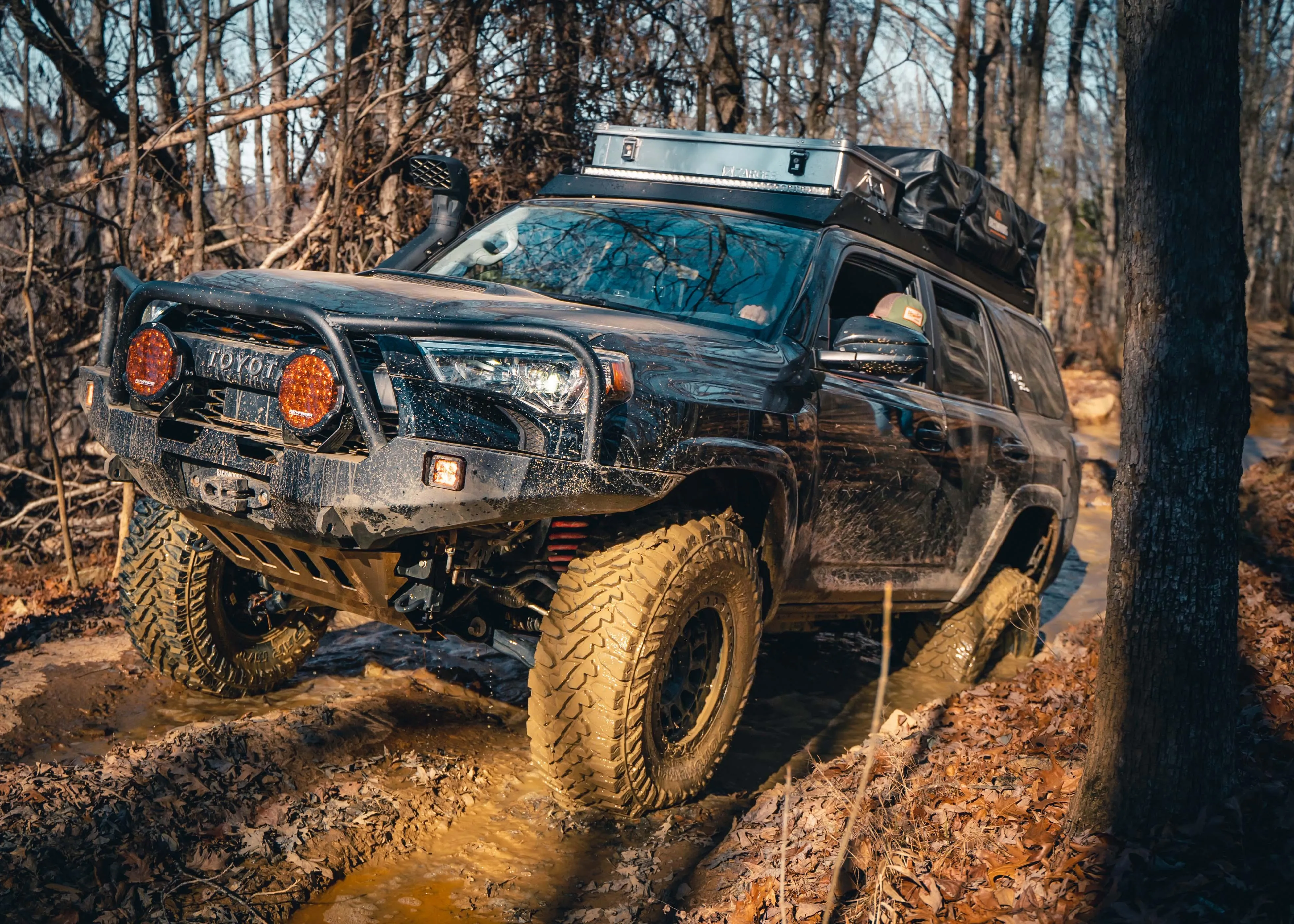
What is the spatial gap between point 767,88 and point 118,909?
16.0 metres

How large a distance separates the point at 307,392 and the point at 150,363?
654 millimetres

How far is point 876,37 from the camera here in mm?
19469

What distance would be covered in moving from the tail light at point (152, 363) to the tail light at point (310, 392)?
17.8 inches

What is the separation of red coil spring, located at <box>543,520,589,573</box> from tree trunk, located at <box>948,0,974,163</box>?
11.3 metres

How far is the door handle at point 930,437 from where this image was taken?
4.41 m

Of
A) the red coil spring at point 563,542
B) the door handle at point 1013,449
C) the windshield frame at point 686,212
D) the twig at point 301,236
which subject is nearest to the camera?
the red coil spring at point 563,542

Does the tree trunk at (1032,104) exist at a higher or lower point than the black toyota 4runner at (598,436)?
higher

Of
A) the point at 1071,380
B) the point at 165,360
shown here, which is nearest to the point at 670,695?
the point at 165,360

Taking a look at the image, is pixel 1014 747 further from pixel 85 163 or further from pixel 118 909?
pixel 85 163

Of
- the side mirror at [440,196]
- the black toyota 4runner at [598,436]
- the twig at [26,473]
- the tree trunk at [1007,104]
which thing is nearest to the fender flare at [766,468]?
the black toyota 4runner at [598,436]

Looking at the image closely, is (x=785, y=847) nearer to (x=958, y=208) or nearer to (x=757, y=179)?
(x=757, y=179)

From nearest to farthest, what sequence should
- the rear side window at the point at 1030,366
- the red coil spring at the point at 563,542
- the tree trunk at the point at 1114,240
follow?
the red coil spring at the point at 563,542
the rear side window at the point at 1030,366
the tree trunk at the point at 1114,240

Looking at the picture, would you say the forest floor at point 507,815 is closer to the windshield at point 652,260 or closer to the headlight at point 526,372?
the headlight at point 526,372

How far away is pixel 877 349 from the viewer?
3670mm
